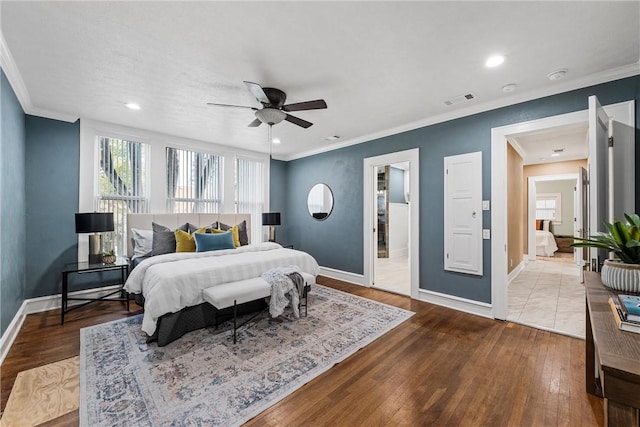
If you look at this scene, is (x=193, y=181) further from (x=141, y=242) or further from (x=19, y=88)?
(x=19, y=88)

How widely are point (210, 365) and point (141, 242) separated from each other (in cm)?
260

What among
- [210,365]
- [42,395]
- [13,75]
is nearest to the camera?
[42,395]

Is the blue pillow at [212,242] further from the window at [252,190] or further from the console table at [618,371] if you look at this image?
the console table at [618,371]


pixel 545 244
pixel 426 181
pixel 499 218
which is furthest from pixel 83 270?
pixel 545 244

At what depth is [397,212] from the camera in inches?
309

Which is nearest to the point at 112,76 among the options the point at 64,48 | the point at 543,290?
the point at 64,48

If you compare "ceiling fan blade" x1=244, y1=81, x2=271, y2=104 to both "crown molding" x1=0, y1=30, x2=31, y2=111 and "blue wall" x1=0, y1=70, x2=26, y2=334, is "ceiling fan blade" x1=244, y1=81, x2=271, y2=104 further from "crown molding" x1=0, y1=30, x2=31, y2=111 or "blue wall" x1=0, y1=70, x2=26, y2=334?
"blue wall" x1=0, y1=70, x2=26, y2=334

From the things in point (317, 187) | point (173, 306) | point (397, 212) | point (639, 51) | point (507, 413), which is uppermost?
point (639, 51)

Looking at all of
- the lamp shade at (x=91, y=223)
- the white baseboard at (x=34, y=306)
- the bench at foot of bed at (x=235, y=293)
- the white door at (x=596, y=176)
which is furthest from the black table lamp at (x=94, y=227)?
the white door at (x=596, y=176)

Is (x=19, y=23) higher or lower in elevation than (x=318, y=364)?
higher

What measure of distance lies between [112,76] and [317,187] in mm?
3828

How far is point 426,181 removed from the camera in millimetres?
3979

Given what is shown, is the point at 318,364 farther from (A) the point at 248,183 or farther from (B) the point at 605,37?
(A) the point at 248,183

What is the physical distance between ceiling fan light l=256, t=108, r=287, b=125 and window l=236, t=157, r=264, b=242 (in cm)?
295
